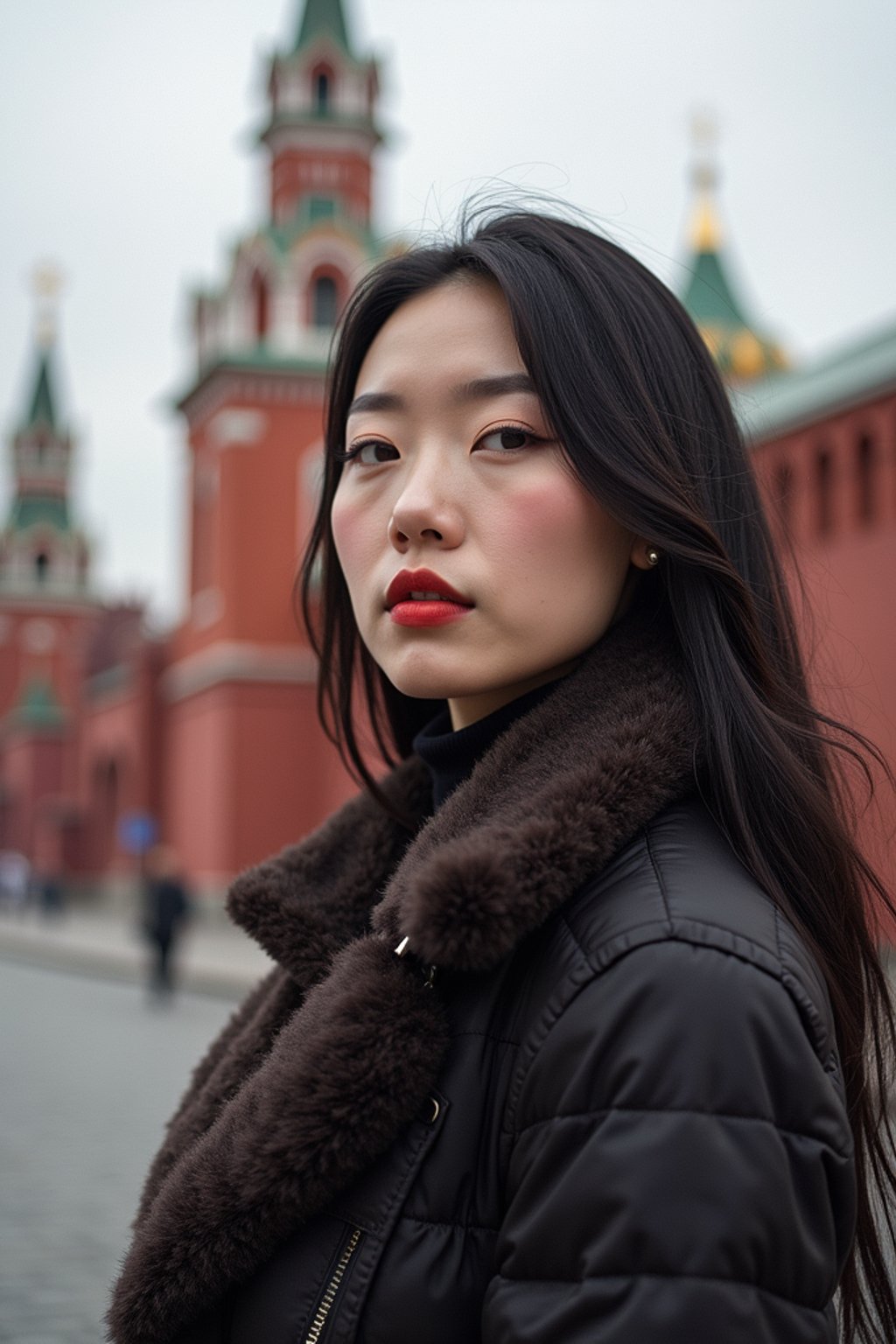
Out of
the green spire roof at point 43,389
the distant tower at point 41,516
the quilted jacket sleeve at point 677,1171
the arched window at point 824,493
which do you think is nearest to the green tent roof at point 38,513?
the distant tower at point 41,516

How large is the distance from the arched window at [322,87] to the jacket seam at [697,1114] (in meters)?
31.8

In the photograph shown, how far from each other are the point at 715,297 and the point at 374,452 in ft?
75.8

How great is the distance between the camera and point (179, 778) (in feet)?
104

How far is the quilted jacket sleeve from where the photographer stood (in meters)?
1.11

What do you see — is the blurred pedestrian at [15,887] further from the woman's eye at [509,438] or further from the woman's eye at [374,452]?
the woman's eye at [509,438]

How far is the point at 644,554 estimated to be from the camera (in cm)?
166

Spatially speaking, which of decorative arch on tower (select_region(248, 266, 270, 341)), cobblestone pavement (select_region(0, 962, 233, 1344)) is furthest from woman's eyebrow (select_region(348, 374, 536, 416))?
decorative arch on tower (select_region(248, 266, 270, 341))

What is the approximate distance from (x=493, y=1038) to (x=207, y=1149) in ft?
1.10

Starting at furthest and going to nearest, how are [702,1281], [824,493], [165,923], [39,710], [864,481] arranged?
1. [39,710]
2. [165,923]
3. [824,493]
4. [864,481]
5. [702,1281]

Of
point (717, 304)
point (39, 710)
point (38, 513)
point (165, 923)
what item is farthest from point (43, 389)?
point (165, 923)

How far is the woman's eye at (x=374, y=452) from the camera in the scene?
68.9 inches

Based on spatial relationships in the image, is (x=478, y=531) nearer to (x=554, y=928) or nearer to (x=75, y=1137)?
(x=554, y=928)

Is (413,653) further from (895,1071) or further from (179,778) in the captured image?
(179,778)

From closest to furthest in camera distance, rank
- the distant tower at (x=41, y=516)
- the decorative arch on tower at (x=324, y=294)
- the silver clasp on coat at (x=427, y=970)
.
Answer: the silver clasp on coat at (x=427, y=970) → the decorative arch on tower at (x=324, y=294) → the distant tower at (x=41, y=516)
